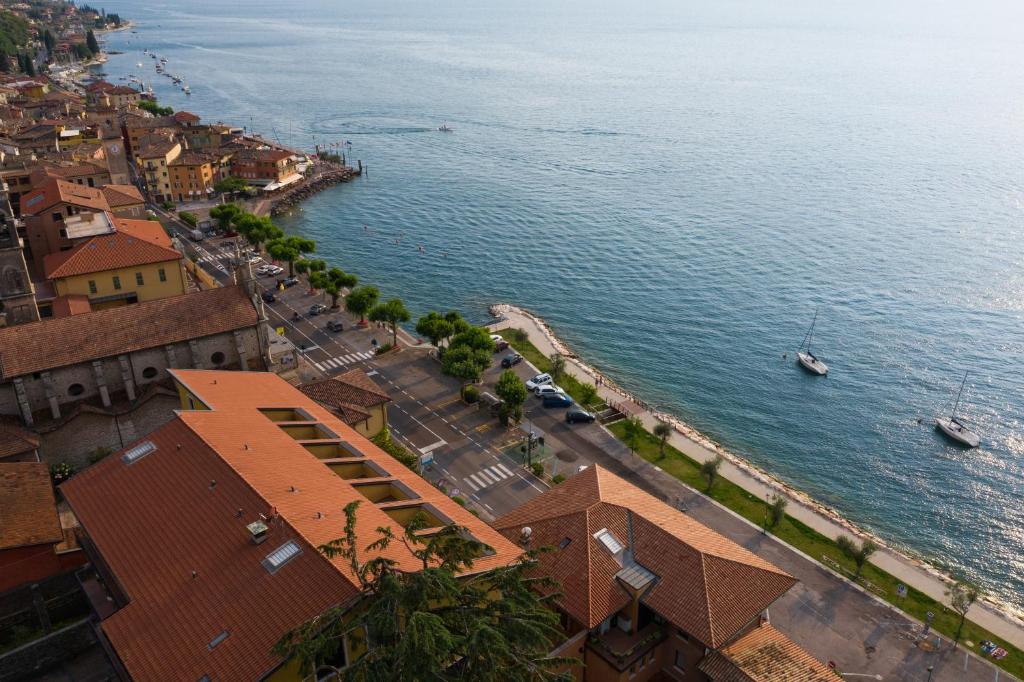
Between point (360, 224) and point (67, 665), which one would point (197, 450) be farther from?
point (360, 224)

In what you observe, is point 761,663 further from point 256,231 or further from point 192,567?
point 256,231

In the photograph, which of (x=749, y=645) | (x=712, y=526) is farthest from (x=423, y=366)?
(x=749, y=645)

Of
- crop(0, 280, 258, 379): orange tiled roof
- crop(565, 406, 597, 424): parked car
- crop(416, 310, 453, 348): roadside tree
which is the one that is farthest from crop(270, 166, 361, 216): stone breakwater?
crop(565, 406, 597, 424): parked car

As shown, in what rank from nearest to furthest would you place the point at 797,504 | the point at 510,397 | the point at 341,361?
the point at 797,504, the point at 510,397, the point at 341,361

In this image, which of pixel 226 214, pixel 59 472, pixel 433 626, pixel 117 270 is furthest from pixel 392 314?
pixel 433 626

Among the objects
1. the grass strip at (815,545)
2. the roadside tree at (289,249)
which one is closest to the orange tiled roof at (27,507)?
the grass strip at (815,545)

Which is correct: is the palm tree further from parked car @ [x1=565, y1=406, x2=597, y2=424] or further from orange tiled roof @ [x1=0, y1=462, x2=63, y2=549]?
orange tiled roof @ [x1=0, y1=462, x2=63, y2=549]
